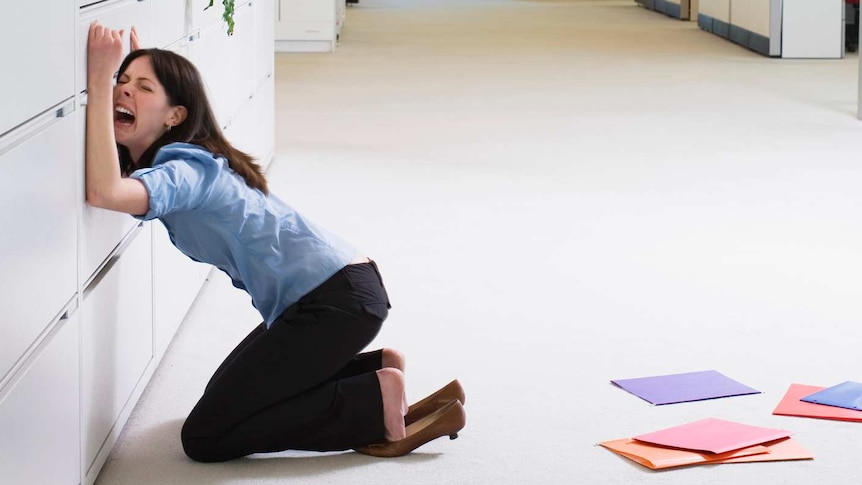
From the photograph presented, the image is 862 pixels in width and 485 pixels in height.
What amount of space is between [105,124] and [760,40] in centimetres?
1081

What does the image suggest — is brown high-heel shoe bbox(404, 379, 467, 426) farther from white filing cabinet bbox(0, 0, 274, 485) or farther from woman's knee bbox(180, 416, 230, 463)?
white filing cabinet bbox(0, 0, 274, 485)

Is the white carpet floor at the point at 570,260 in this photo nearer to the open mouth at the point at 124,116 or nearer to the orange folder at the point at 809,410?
the orange folder at the point at 809,410

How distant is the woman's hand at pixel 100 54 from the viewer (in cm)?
226

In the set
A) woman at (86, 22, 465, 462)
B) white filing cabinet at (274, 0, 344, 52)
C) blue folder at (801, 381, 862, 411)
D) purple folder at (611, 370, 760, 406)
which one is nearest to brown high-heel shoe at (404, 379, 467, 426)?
woman at (86, 22, 465, 462)

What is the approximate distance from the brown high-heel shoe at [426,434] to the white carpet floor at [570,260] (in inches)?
1.4

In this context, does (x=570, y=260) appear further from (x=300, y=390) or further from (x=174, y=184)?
(x=174, y=184)

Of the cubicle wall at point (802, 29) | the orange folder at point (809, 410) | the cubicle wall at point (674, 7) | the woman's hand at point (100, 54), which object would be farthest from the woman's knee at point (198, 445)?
the cubicle wall at point (674, 7)

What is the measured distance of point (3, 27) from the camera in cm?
168

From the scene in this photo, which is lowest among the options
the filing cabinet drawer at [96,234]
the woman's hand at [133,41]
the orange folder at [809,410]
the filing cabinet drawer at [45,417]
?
the orange folder at [809,410]

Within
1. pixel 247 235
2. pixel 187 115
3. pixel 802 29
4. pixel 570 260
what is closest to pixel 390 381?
pixel 247 235

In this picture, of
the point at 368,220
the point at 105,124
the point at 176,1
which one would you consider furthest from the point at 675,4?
the point at 105,124

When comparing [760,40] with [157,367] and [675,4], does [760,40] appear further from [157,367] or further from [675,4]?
[157,367]

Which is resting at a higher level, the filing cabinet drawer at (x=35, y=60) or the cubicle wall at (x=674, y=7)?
the filing cabinet drawer at (x=35, y=60)

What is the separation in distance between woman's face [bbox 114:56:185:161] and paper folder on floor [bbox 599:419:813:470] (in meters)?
1.16
